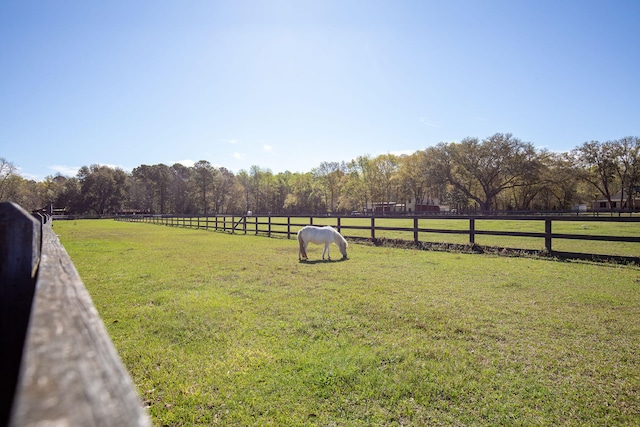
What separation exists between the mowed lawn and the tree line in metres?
45.6

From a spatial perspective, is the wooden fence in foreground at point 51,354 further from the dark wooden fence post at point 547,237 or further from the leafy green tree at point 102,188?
the leafy green tree at point 102,188

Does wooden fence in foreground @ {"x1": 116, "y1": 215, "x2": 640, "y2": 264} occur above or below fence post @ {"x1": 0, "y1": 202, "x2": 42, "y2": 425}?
below

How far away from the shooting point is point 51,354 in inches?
21.1

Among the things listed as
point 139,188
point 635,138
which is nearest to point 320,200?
point 139,188

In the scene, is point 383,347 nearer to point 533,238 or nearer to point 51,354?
point 51,354

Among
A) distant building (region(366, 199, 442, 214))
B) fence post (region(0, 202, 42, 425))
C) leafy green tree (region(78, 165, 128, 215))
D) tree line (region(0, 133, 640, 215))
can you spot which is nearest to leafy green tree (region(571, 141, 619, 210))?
tree line (region(0, 133, 640, 215))

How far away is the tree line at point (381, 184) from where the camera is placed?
148 feet

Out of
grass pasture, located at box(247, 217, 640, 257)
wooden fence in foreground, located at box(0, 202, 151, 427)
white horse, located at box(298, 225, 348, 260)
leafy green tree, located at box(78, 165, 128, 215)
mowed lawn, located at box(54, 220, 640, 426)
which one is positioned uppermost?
leafy green tree, located at box(78, 165, 128, 215)

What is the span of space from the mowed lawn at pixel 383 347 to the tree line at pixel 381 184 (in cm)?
4558

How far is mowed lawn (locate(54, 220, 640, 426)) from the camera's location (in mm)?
2682

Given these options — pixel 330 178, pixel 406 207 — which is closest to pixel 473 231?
pixel 406 207

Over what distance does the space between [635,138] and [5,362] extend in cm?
5674

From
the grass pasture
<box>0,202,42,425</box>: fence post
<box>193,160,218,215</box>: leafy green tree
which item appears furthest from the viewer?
<box>193,160,218,215</box>: leafy green tree

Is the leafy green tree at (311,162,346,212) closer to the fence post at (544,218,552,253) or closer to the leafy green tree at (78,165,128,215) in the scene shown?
the leafy green tree at (78,165,128,215)
